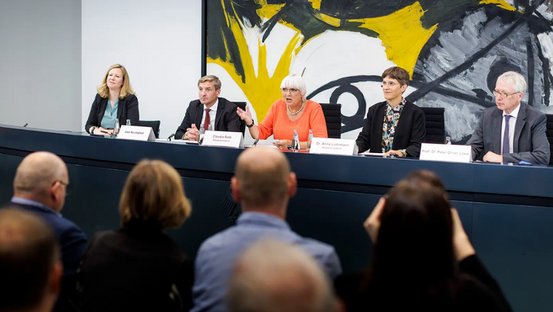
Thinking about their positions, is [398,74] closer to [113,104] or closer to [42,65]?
[113,104]

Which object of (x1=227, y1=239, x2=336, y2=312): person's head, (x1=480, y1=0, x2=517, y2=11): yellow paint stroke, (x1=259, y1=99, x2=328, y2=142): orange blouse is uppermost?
(x1=480, y1=0, x2=517, y2=11): yellow paint stroke

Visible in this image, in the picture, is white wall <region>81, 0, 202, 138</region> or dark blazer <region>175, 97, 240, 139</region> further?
white wall <region>81, 0, 202, 138</region>

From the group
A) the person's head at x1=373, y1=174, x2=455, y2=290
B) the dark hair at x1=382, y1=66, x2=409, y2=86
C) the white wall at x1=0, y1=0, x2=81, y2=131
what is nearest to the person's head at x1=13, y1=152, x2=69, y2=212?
the person's head at x1=373, y1=174, x2=455, y2=290

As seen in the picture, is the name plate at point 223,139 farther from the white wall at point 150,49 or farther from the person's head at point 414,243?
the white wall at point 150,49

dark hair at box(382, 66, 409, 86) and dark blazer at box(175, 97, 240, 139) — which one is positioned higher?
dark hair at box(382, 66, 409, 86)

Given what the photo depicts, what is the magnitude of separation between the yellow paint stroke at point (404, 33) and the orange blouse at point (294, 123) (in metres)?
1.31

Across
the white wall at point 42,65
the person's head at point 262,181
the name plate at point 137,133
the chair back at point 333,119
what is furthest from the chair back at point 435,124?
the white wall at point 42,65

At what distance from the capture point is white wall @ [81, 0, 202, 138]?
6988 mm

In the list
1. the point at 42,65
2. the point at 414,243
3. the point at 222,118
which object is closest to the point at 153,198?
the point at 414,243

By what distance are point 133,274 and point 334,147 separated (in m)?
1.87

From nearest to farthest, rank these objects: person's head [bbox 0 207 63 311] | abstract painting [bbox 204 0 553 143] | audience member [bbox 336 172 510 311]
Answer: person's head [bbox 0 207 63 311] → audience member [bbox 336 172 510 311] → abstract painting [bbox 204 0 553 143]

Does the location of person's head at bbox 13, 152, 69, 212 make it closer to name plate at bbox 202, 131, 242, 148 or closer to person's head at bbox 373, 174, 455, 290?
person's head at bbox 373, 174, 455, 290

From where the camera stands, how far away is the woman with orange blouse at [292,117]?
4.92 m

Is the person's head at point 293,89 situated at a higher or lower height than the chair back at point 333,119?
higher
